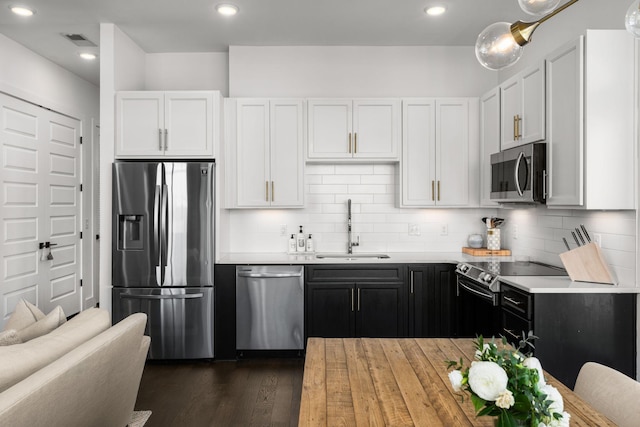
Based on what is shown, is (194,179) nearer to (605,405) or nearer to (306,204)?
(306,204)

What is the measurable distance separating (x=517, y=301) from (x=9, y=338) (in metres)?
2.73

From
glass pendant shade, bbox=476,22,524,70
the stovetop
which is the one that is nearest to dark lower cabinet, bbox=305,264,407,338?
the stovetop

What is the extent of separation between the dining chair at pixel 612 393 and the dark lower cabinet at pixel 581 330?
1247 millimetres

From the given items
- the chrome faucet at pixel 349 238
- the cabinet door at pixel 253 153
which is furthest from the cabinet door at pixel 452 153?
the cabinet door at pixel 253 153

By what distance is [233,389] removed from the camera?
3482mm

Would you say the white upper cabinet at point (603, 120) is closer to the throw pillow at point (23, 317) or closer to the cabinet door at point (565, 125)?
the cabinet door at point (565, 125)

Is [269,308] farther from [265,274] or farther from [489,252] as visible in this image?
[489,252]

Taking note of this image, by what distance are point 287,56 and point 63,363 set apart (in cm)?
364

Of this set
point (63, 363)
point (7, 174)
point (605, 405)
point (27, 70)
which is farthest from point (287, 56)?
point (605, 405)

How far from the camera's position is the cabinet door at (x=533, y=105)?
3.18 metres

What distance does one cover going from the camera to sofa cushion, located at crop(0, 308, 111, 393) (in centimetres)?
164

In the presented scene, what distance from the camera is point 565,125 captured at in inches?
115

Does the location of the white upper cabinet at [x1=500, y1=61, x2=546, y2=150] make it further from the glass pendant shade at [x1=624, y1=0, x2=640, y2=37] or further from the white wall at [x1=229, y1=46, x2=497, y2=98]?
the glass pendant shade at [x1=624, y1=0, x2=640, y2=37]

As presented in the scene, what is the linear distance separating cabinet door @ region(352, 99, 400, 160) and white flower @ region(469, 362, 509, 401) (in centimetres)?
351
